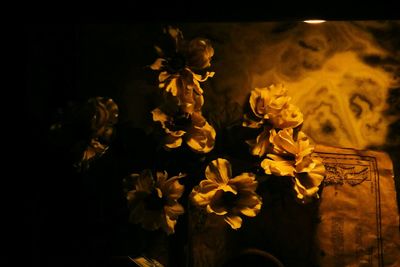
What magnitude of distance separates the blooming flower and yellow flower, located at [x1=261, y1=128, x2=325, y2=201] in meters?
0.33

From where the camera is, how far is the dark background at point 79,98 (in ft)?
5.27

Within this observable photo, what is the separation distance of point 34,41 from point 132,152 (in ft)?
2.61

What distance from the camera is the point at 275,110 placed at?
1.46 m

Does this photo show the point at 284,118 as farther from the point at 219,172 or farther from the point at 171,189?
the point at 171,189

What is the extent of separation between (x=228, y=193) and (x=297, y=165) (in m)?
0.26

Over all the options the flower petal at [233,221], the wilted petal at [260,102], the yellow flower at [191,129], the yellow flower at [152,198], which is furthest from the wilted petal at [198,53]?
the flower petal at [233,221]

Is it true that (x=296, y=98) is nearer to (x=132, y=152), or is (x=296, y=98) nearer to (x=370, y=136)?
(x=370, y=136)

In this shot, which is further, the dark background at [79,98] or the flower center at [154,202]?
the dark background at [79,98]

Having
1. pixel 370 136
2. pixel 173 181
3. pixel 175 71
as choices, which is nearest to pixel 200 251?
pixel 173 181

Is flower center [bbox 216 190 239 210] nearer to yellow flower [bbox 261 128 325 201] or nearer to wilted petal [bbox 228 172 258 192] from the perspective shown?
wilted petal [bbox 228 172 258 192]

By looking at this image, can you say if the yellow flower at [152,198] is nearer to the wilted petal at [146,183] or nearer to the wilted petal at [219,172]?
the wilted petal at [146,183]

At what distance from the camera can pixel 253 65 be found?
185cm

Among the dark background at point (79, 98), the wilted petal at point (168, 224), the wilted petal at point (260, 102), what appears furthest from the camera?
the dark background at point (79, 98)

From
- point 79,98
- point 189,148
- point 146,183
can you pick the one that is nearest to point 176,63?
point 189,148
